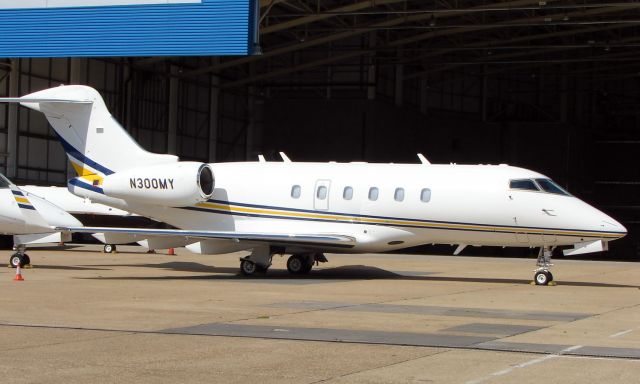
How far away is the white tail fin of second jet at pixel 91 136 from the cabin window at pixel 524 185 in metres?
8.26

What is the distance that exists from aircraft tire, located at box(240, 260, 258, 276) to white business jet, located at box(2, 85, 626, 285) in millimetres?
23

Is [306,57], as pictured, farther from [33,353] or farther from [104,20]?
[33,353]

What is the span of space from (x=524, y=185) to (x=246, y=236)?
6131 mm

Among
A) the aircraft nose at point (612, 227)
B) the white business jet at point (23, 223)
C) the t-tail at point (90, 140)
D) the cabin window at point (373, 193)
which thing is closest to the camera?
the aircraft nose at point (612, 227)

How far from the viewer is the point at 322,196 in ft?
76.4

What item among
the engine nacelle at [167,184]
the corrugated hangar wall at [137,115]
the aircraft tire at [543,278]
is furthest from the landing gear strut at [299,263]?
the corrugated hangar wall at [137,115]

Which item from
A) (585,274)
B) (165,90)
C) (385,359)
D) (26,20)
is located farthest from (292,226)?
(165,90)

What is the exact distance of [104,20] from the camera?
32.8 meters

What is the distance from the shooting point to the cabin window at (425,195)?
2236cm

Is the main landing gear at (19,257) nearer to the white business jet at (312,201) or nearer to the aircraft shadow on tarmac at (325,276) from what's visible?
the white business jet at (312,201)

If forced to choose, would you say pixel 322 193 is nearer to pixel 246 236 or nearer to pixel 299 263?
pixel 299 263

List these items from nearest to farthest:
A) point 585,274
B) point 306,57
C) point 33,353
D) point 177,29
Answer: point 33,353
point 585,274
point 177,29
point 306,57

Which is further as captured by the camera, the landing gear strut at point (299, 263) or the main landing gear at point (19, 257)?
the landing gear strut at point (299, 263)

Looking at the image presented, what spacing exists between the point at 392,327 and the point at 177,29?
2075 centimetres
